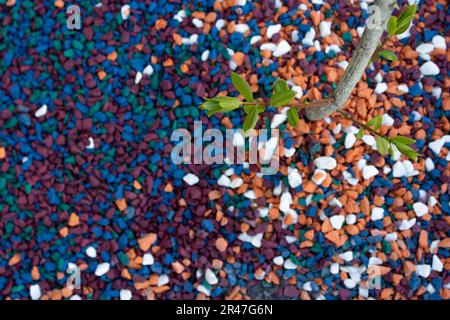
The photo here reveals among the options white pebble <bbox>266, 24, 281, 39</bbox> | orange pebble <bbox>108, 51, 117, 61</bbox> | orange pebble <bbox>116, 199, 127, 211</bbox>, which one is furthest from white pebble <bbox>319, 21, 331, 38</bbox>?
orange pebble <bbox>116, 199, 127, 211</bbox>

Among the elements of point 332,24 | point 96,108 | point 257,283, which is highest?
point 332,24

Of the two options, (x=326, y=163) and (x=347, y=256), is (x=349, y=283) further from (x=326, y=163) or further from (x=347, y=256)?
(x=326, y=163)

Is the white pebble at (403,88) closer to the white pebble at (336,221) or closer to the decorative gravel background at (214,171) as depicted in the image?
the decorative gravel background at (214,171)

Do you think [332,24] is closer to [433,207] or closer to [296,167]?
[296,167]

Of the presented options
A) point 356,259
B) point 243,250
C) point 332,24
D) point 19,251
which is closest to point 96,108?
point 19,251

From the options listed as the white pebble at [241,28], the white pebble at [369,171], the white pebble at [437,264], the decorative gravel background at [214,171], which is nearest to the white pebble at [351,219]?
the decorative gravel background at [214,171]

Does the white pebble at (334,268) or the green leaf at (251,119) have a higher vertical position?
the green leaf at (251,119)

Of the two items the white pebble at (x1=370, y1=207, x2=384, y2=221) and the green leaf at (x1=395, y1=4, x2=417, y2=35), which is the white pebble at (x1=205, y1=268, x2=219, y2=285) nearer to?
the white pebble at (x1=370, y1=207, x2=384, y2=221)
